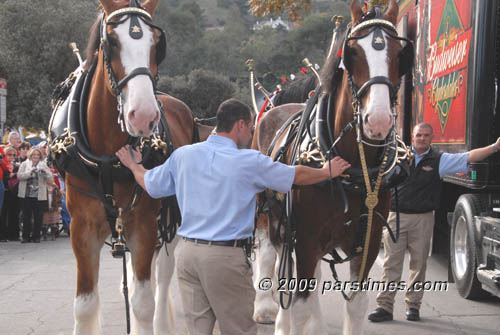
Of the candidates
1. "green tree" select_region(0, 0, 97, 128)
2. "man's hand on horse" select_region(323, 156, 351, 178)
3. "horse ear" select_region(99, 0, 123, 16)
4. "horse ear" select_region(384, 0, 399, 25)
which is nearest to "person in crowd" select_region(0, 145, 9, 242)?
"horse ear" select_region(99, 0, 123, 16)

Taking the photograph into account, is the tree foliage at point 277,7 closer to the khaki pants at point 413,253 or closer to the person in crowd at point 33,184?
the person in crowd at point 33,184

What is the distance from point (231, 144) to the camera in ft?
10.4

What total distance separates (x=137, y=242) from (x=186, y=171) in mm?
971

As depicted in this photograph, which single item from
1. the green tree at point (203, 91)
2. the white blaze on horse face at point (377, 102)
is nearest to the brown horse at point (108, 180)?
the white blaze on horse face at point (377, 102)

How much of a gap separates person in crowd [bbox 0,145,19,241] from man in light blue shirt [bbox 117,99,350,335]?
335 inches

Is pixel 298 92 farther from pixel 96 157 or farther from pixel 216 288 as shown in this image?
pixel 216 288

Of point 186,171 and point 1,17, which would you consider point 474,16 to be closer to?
point 186,171


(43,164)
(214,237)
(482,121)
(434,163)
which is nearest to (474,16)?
(482,121)

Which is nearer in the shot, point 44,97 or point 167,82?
point 44,97

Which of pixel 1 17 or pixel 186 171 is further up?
pixel 1 17

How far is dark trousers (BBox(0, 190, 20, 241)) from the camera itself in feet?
35.2

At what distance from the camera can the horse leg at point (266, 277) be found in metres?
5.38

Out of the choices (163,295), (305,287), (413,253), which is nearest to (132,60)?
(305,287)

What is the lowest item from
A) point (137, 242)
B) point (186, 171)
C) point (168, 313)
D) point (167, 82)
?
point (168, 313)
